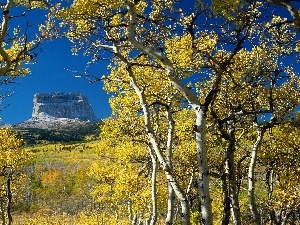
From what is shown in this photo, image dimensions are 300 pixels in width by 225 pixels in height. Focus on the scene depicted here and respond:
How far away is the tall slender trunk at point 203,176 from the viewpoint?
885cm

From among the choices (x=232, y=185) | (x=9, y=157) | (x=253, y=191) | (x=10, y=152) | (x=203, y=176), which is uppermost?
(x=10, y=152)

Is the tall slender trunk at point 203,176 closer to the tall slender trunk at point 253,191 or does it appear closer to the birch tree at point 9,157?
the tall slender trunk at point 253,191

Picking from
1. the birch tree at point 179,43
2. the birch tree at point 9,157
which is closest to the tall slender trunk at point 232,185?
the birch tree at point 179,43

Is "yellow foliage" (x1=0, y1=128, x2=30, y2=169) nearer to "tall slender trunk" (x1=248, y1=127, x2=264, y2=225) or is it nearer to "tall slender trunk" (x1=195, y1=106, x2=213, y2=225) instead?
"tall slender trunk" (x1=248, y1=127, x2=264, y2=225)

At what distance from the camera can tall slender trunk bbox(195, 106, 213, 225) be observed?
348 inches

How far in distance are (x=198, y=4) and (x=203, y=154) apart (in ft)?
16.2

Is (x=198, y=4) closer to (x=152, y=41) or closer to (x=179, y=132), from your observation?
(x=152, y=41)

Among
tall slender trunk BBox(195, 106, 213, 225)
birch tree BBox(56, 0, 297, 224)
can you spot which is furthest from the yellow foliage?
tall slender trunk BBox(195, 106, 213, 225)

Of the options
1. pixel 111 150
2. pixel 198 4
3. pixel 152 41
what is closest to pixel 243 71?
pixel 152 41

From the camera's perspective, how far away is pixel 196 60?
17.2 m

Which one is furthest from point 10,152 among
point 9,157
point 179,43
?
point 179,43

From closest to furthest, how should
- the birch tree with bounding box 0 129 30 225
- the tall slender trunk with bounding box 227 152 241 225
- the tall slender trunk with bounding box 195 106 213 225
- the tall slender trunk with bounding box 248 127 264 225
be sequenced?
the tall slender trunk with bounding box 195 106 213 225 → the tall slender trunk with bounding box 227 152 241 225 → the tall slender trunk with bounding box 248 127 264 225 → the birch tree with bounding box 0 129 30 225

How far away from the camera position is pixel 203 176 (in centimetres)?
899

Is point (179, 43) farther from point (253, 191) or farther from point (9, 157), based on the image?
point (9, 157)
